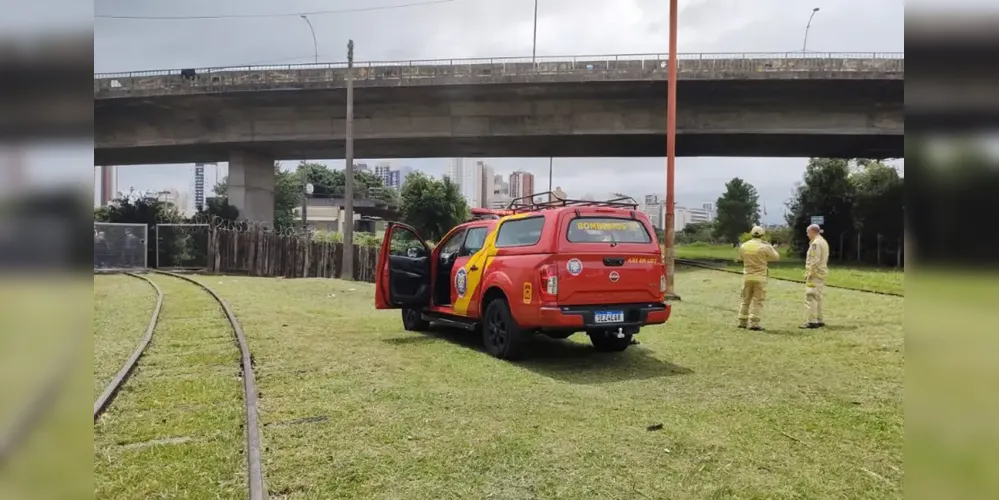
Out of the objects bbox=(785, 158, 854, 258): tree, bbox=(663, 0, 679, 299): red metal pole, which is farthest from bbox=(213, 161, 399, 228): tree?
bbox=(663, 0, 679, 299): red metal pole

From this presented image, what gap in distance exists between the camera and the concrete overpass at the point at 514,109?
948 inches

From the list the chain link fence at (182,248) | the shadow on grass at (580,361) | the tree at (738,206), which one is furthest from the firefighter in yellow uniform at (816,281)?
the tree at (738,206)

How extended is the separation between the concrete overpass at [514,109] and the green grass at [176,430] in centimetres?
1957

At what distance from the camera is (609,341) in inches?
329

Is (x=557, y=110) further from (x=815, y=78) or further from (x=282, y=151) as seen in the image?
(x=282, y=151)

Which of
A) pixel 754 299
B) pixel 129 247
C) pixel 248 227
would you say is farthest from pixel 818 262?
pixel 248 227

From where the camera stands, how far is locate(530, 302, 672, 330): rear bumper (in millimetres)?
6793

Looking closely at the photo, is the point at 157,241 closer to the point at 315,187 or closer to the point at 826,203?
the point at 826,203

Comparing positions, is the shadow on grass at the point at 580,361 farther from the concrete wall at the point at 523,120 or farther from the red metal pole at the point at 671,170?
the concrete wall at the point at 523,120

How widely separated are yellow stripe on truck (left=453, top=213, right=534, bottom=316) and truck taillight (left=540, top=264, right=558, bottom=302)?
3.49ft

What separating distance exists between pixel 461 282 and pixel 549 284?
2070 mm

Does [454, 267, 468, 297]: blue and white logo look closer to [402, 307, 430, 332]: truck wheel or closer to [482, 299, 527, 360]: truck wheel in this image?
[482, 299, 527, 360]: truck wheel

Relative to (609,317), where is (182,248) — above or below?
above

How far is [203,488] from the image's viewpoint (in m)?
3.65
